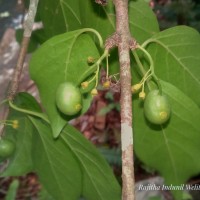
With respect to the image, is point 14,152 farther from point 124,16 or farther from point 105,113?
point 105,113

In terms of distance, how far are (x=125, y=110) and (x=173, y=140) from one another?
50 centimetres

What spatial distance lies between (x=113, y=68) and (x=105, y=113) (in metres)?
3.26

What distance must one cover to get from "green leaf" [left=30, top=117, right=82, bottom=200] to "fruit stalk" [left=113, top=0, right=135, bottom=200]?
0.49 meters

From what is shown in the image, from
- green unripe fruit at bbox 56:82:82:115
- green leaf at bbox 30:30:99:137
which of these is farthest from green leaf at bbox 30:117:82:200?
green unripe fruit at bbox 56:82:82:115

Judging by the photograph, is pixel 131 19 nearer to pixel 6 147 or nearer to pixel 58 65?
pixel 58 65

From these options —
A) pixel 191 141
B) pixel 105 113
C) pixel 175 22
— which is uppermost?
pixel 175 22

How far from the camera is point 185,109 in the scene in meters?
1.27

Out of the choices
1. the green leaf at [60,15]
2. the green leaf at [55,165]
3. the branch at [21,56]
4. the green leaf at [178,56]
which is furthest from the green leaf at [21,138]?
the green leaf at [178,56]

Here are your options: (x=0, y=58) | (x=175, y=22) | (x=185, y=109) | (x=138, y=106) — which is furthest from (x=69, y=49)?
(x=0, y=58)

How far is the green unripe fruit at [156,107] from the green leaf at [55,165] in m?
0.40

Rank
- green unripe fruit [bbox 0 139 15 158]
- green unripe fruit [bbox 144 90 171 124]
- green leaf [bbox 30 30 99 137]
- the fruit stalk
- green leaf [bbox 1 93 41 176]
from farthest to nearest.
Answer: green leaf [bbox 1 93 41 176] < green unripe fruit [bbox 0 139 15 158] < green leaf [bbox 30 30 99 137] < green unripe fruit [bbox 144 90 171 124] < the fruit stalk

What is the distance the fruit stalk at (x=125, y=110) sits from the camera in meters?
0.79

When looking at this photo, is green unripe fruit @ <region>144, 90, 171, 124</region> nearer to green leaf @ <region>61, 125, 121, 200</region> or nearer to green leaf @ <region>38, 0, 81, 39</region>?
green leaf @ <region>61, 125, 121, 200</region>

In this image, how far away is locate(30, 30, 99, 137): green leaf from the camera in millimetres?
1237
